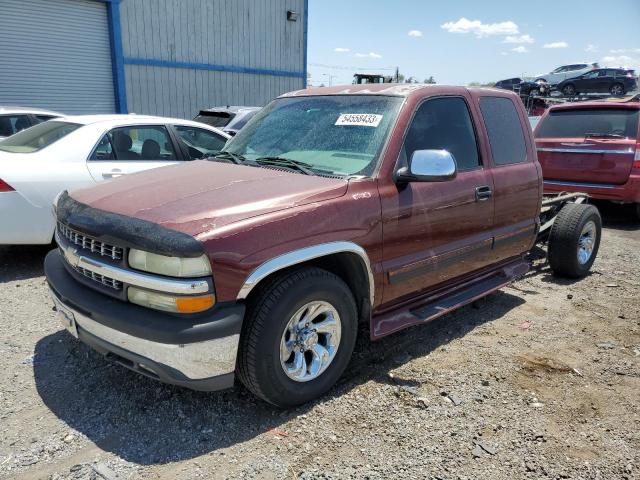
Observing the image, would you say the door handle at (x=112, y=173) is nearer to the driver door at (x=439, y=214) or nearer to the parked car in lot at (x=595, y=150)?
the driver door at (x=439, y=214)

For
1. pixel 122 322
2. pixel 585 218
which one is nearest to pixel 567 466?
pixel 122 322

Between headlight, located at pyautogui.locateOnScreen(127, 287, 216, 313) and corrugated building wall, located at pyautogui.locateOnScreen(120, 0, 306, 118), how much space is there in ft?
46.1

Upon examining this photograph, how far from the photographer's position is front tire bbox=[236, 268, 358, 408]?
277cm

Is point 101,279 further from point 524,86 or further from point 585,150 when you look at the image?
point 524,86

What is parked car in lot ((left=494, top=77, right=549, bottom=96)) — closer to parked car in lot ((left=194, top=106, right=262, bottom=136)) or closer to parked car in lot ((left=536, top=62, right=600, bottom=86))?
parked car in lot ((left=536, top=62, right=600, bottom=86))

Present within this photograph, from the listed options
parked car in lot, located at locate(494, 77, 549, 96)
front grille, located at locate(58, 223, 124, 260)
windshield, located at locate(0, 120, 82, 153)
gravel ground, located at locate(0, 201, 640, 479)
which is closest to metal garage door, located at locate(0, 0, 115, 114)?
windshield, located at locate(0, 120, 82, 153)

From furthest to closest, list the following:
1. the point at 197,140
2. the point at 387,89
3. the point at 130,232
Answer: the point at 197,140 → the point at 387,89 → the point at 130,232

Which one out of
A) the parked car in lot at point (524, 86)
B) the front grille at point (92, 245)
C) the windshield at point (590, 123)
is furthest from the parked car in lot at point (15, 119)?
the parked car in lot at point (524, 86)

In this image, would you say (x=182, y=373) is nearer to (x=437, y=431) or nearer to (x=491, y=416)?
(x=437, y=431)

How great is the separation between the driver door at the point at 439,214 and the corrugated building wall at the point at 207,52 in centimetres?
1335

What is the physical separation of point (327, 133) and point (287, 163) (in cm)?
39

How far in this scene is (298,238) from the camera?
2.85 m

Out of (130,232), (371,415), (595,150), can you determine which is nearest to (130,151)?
(130,232)

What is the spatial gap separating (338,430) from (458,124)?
2.47 m
